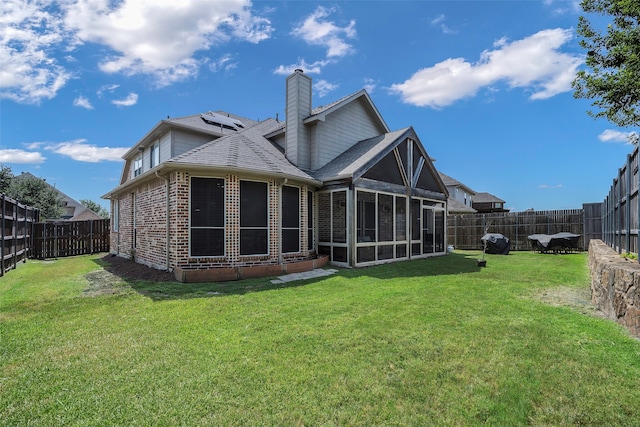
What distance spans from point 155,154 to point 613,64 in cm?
1867

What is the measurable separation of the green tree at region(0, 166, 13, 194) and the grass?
22.4 meters

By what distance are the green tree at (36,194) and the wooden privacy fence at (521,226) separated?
30.7 meters

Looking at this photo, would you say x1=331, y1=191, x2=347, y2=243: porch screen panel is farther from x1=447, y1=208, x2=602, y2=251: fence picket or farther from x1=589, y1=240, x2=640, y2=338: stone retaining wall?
x1=447, y1=208, x2=602, y2=251: fence picket

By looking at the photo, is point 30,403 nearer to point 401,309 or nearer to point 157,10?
point 401,309

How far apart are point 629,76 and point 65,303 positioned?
16.1 meters

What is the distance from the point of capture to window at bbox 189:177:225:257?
8.52m

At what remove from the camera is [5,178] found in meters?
21.8

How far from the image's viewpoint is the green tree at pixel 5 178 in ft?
70.8

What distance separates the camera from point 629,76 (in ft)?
31.7

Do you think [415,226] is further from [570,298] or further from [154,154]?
[154,154]

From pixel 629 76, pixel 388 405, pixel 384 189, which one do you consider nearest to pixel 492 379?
pixel 388 405

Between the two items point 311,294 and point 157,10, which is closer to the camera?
point 311,294

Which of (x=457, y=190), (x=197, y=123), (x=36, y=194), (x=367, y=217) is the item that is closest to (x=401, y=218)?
(x=367, y=217)

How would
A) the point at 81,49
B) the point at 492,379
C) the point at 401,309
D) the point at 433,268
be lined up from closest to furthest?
the point at 492,379, the point at 401,309, the point at 81,49, the point at 433,268
